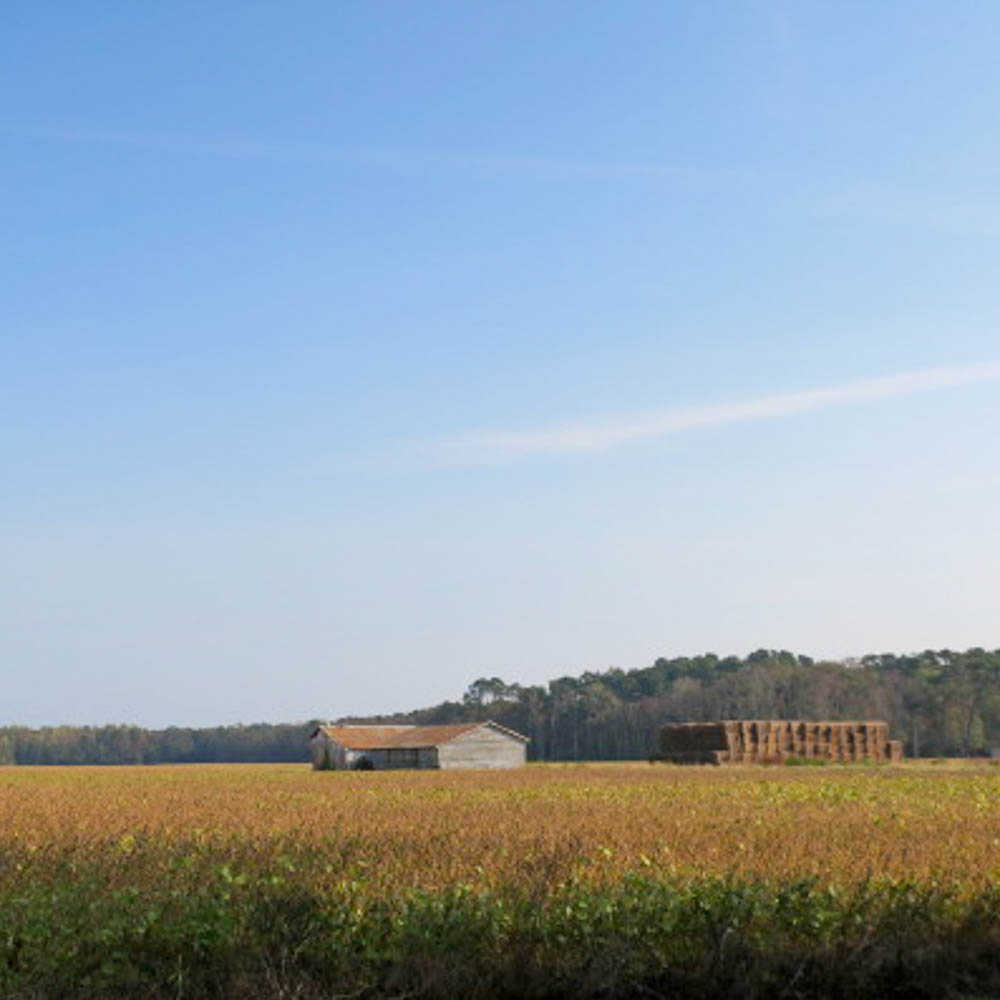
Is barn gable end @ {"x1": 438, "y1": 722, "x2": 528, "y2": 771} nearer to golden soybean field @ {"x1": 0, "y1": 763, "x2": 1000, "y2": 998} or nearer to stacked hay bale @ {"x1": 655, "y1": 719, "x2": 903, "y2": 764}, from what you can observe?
stacked hay bale @ {"x1": 655, "y1": 719, "x2": 903, "y2": 764}

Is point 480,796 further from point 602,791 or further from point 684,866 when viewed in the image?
point 684,866

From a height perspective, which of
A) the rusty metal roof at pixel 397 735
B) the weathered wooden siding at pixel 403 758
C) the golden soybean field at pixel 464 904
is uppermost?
the rusty metal roof at pixel 397 735

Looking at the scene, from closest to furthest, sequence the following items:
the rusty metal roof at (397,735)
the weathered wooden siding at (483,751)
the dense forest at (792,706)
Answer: the weathered wooden siding at (483,751)
the rusty metal roof at (397,735)
the dense forest at (792,706)

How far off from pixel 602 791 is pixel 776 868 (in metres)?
24.8

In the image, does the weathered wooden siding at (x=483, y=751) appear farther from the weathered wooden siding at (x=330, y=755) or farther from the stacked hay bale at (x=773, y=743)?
the stacked hay bale at (x=773, y=743)

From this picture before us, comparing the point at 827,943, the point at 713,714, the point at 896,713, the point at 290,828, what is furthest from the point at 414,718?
the point at 827,943

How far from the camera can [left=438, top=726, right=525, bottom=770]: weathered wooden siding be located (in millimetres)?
76312

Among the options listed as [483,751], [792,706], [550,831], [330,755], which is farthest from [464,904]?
[792,706]

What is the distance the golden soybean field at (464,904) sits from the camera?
11852 mm

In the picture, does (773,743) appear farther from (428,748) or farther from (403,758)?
(403,758)

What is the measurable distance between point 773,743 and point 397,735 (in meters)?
22.4

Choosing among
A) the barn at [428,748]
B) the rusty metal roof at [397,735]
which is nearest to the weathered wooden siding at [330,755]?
the barn at [428,748]

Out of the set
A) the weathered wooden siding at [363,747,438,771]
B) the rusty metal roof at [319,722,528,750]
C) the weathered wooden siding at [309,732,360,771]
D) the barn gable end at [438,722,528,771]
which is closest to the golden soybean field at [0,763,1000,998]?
the barn gable end at [438,722,528,771]

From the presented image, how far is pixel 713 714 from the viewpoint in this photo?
449 ft
